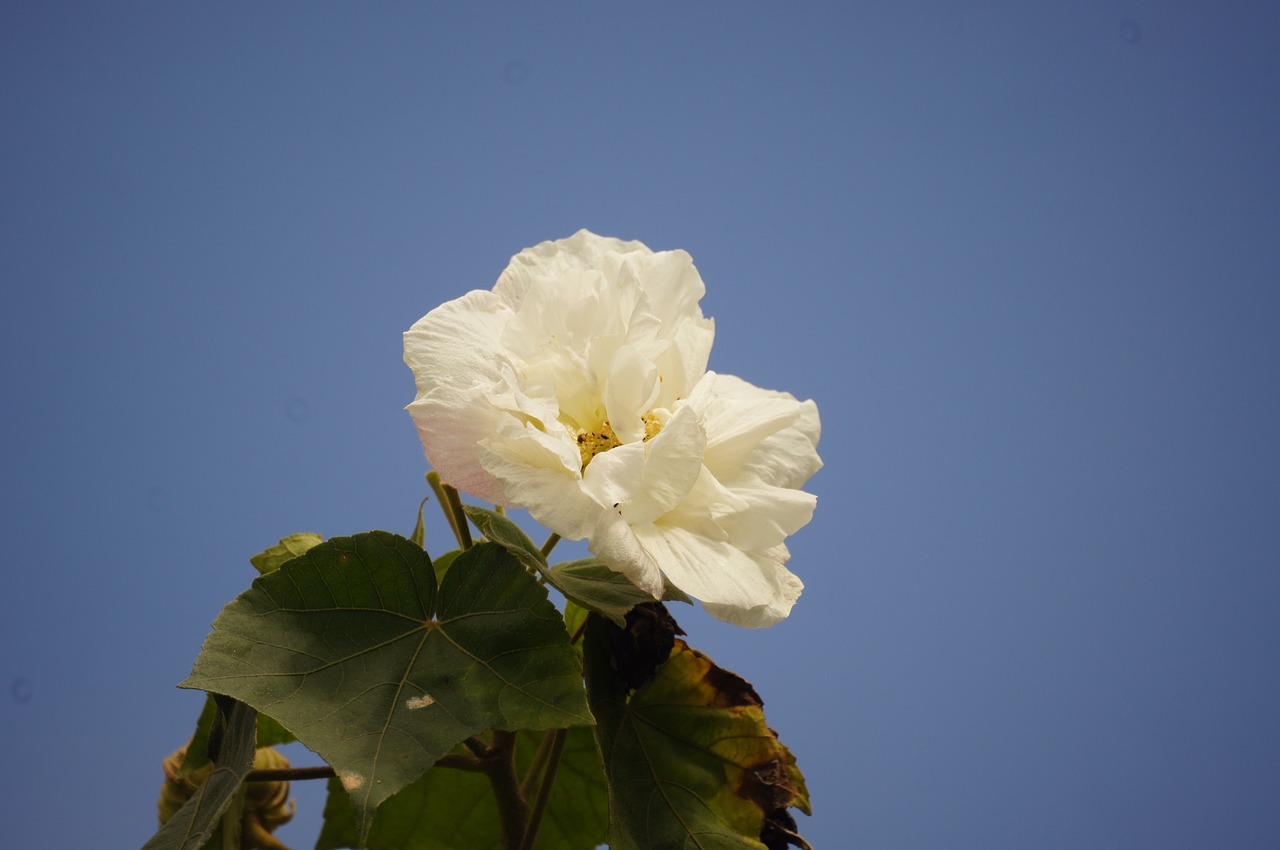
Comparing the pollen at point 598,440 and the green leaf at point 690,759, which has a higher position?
the pollen at point 598,440

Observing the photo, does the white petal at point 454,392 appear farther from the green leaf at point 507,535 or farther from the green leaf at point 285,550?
the green leaf at point 285,550

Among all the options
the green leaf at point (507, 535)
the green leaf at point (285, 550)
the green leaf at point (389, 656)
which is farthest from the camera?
the green leaf at point (285, 550)

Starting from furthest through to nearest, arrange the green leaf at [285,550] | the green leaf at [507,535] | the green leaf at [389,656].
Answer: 1. the green leaf at [285,550]
2. the green leaf at [507,535]
3. the green leaf at [389,656]

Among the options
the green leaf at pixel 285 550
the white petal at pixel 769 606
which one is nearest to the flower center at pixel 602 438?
the white petal at pixel 769 606

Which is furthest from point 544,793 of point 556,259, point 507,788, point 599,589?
point 556,259

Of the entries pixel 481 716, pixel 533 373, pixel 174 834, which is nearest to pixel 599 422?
pixel 533 373

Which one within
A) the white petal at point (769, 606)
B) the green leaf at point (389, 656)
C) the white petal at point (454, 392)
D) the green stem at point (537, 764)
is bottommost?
the green stem at point (537, 764)

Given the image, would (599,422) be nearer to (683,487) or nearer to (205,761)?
(683,487)
